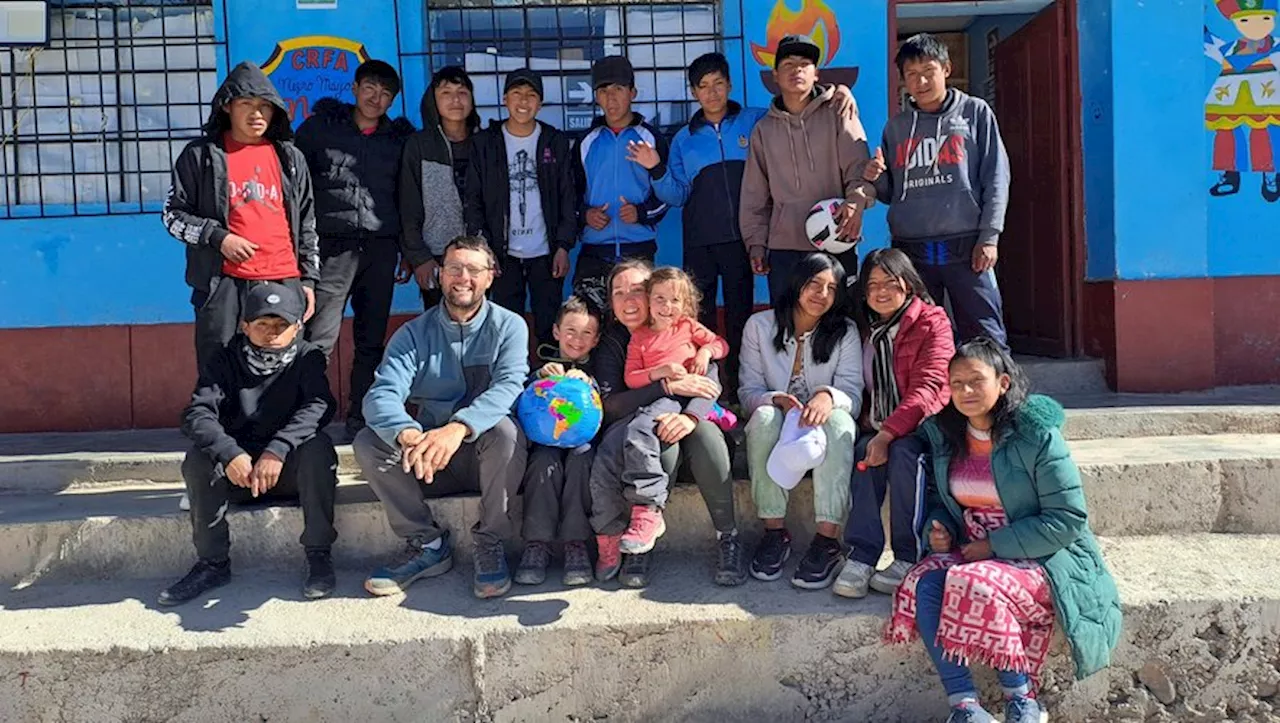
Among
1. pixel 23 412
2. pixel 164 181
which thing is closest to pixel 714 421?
pixel 164 181

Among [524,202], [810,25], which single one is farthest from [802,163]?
[810,25]

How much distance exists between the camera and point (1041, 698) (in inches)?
132

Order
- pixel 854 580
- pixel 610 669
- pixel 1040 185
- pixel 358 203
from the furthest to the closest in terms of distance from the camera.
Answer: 1. pixel 1040 185
2. pixel 358 203
3. pixel 854 580
4. pixel 610 669

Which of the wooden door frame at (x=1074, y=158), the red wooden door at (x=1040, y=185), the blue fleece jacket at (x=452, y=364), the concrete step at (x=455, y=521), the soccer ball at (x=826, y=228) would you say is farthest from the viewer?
the red wooden door at (x=1040, y=185)

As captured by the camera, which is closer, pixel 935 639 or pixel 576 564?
pixel 935 639

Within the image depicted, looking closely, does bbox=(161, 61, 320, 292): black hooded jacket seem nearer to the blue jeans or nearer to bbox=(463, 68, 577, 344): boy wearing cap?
bbox=(463, 68, 577, 344): boy wearing cap

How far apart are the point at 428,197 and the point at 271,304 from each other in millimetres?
1235

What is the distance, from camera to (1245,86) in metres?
5.84

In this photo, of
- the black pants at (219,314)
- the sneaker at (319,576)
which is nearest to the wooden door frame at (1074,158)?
the black pants at (219,314)

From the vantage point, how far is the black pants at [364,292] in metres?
4.79

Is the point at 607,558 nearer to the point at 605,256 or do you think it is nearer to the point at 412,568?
the point at 412,568

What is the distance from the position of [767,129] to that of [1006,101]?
2.90 metres

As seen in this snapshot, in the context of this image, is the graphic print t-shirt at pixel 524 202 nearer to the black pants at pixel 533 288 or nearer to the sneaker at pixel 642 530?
the black pants at pixel 533 288

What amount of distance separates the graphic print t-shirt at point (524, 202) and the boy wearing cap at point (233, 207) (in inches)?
40.3
